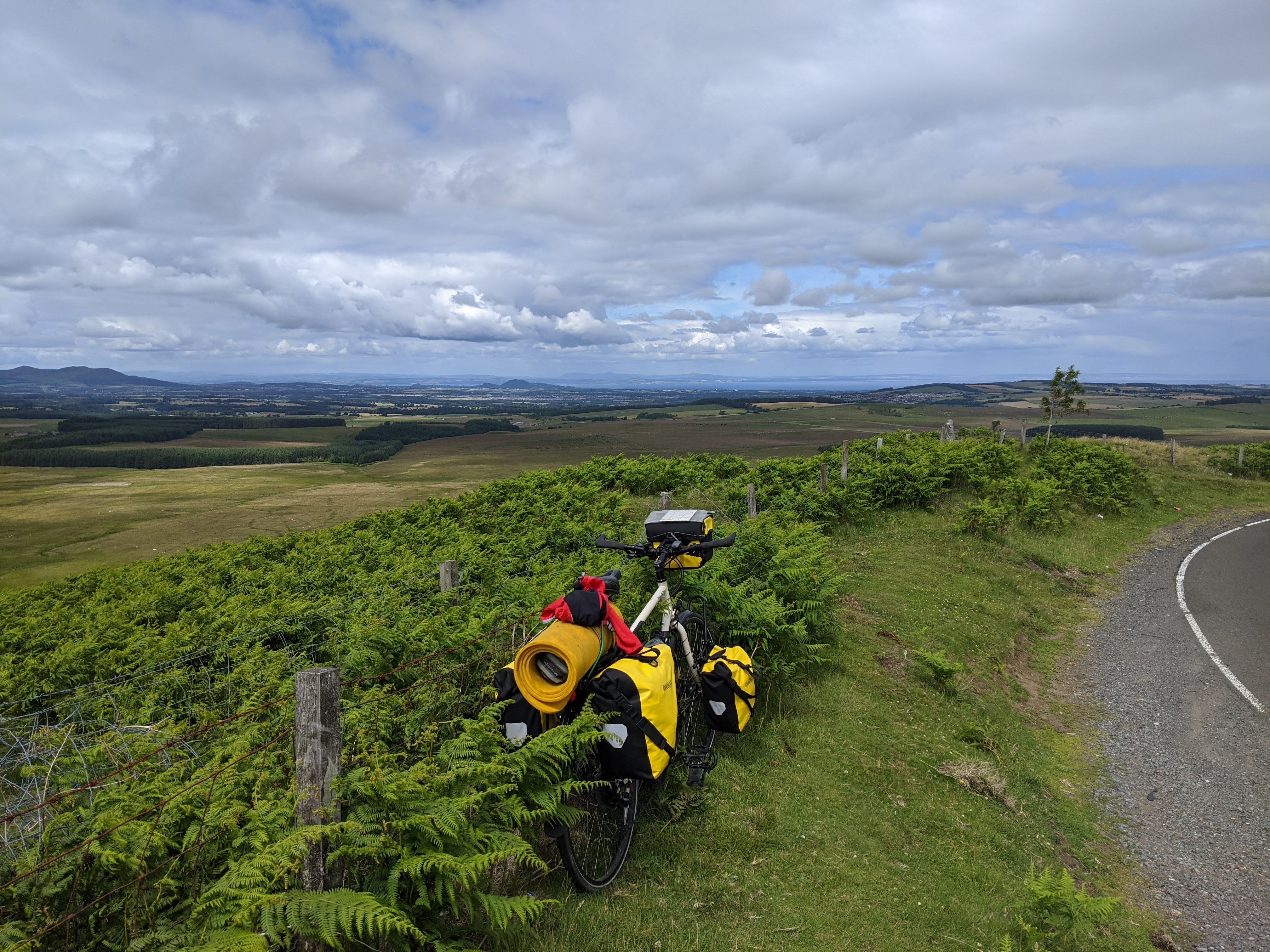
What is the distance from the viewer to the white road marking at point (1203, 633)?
32.4 feet

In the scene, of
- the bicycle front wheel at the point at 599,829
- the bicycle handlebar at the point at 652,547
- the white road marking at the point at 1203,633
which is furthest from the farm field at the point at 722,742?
the white road marking at the point at 1203,633

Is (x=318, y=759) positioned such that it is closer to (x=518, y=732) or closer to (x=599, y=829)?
(x=518, y=732)

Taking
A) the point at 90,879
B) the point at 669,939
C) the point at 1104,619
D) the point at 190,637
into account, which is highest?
the point at 90,879

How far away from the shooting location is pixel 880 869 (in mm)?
5609

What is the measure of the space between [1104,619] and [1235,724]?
15.6ft

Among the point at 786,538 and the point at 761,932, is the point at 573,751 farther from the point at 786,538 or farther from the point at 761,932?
the point at 786,538

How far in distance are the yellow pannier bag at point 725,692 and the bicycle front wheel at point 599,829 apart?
1.25 m

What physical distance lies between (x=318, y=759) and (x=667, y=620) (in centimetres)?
313

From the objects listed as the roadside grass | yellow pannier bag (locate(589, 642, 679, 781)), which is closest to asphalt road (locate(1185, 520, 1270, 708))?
the roadside grass

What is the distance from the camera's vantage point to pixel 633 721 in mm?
4352

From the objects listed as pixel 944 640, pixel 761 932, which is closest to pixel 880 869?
pixel 761 932

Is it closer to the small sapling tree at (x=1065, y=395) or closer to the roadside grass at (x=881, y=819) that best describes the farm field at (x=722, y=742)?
the roadside grass at (x=881, y=819)

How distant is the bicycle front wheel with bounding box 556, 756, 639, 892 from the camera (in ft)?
15.2

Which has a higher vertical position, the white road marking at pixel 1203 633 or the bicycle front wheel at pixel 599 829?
the bicycle front wheel at pixel 599 829
